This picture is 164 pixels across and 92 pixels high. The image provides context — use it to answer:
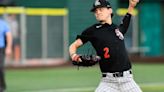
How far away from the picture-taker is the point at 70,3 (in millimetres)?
22500

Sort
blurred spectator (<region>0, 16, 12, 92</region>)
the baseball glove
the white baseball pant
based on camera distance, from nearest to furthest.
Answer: the baseball glove < the white baseball pant < blurred spectator (<region>0, 16, 12, 92</region>)

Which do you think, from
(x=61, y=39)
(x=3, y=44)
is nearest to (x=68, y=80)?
(x=3, y=44)

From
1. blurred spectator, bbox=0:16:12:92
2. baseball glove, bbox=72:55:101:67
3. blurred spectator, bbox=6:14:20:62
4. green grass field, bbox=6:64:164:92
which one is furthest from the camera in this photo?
blurred spectator, bbox=6:14:20:62

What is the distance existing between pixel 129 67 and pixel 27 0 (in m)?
19.0

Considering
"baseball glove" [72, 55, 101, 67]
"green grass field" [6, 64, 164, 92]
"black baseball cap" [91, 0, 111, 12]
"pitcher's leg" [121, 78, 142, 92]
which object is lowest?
"green grass field" [6, 64, 164, 92]

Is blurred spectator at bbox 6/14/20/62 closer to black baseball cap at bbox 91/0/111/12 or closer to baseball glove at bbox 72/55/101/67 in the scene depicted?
black baseball cap at bbox 91/0/111/12

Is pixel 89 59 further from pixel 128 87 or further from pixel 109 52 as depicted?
pixel 128 87

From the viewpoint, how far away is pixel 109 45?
25.3 feet

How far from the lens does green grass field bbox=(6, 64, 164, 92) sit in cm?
Answer: 1432

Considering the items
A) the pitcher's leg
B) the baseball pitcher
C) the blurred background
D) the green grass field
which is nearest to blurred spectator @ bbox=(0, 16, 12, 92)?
the green grass field

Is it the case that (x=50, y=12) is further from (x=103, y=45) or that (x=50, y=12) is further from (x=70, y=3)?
(x=103, y=45)

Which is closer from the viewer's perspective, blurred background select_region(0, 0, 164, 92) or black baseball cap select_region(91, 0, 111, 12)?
black baseball cap select_region(91, 0, 111, 12)

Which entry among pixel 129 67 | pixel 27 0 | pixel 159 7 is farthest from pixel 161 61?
pixel 129 67

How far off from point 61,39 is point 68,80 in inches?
298
